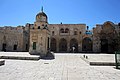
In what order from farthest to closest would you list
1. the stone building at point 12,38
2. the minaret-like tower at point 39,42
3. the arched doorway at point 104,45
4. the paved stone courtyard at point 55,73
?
the arched doorway at point 104,45 < the stone building at point 12,38 < the minaret-like tower at point 39,42 < the paved stone courtyard at point 55,73

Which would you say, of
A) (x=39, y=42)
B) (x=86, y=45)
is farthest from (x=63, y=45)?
(x=39, y=42)

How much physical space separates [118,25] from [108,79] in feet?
110

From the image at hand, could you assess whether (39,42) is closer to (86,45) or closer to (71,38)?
(71,38)

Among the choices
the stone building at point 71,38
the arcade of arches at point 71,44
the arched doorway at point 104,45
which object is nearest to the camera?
the stone building at point 71,38

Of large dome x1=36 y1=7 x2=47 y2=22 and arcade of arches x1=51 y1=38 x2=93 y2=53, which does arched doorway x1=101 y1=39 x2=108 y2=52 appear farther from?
large dome x1=36 y1=7 x2=47 y2=22

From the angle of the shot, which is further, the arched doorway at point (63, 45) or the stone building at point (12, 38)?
the arched doorway at point (63, 45)

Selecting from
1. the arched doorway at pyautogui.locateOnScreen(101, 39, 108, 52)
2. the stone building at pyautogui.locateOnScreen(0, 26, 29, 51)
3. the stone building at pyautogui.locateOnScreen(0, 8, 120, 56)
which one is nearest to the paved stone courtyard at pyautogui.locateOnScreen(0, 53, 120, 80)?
the stone building at pyautogui.locateOnScreen(0, 8, 120, 56)

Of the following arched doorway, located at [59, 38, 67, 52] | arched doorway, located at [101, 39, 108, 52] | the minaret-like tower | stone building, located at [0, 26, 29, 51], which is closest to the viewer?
the minaret-like tower

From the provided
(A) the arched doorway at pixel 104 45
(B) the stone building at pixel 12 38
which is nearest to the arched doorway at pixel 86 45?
(A) the arched doorway at pixel 104 45

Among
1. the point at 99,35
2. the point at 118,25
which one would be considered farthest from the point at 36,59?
the point at 118,25

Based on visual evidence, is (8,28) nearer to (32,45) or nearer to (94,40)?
(32,45)

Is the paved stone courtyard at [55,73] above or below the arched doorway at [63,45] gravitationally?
below

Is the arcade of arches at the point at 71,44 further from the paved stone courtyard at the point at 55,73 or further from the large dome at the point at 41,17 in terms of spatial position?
the paved stone courtyard at the point at 55,73

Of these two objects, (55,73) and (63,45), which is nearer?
(55,73)
